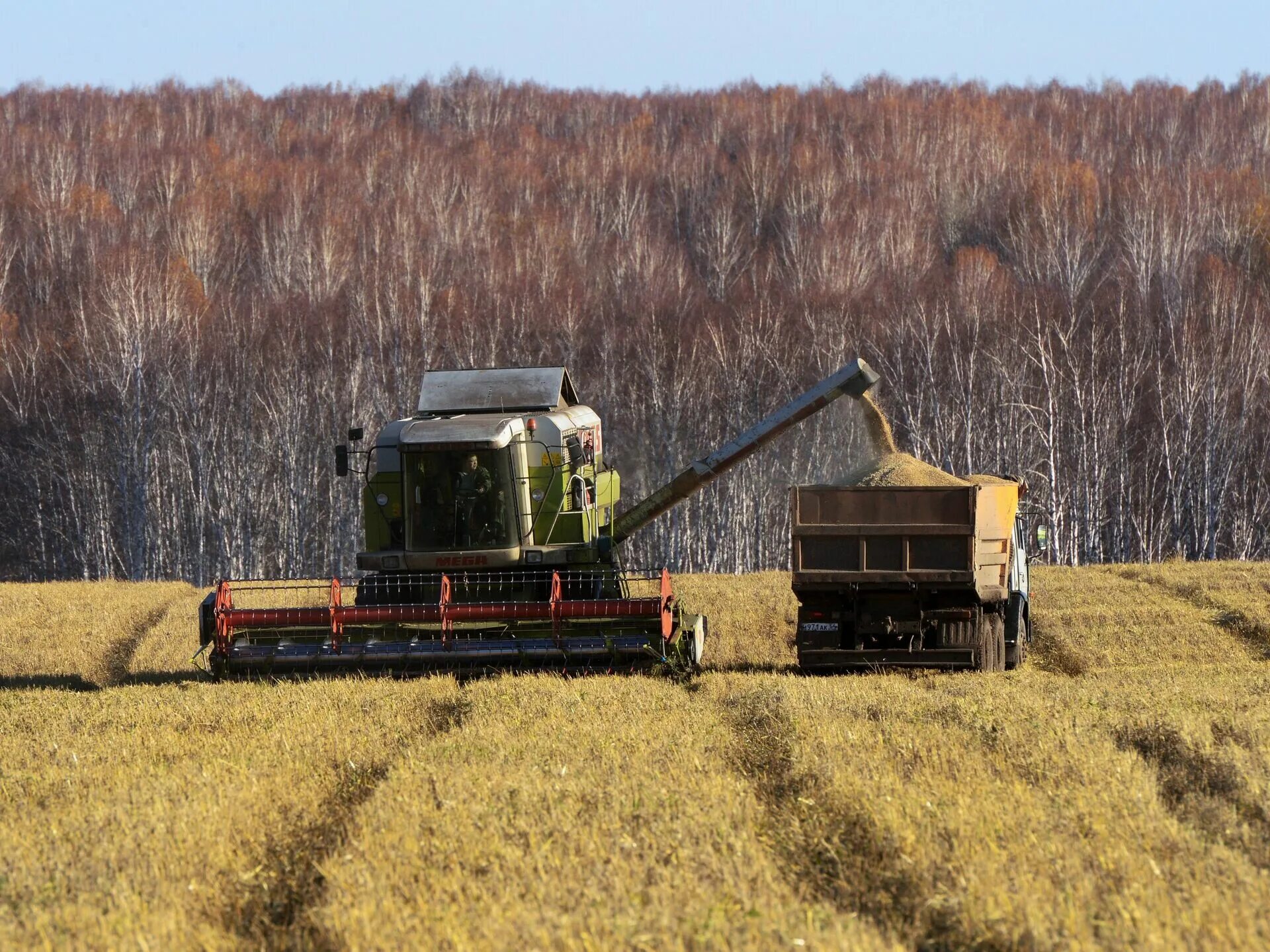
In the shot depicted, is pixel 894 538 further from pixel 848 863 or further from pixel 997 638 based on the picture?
pixel 848 863

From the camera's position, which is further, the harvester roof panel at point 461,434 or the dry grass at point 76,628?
the dry grass at point 76,628

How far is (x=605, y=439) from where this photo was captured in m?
46.1

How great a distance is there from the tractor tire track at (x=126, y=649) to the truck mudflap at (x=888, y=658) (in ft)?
24.0

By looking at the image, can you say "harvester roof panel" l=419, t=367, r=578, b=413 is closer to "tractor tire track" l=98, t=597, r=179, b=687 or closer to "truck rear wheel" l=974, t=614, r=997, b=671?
"tractor tire track" l=98, t=597, r=179, b=687

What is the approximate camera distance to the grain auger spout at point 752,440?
18469mm

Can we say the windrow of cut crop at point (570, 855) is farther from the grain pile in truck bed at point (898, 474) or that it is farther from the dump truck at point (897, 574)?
the grain pile in truck bed at point (898, 474)

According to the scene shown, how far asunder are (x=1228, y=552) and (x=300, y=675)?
39428mm

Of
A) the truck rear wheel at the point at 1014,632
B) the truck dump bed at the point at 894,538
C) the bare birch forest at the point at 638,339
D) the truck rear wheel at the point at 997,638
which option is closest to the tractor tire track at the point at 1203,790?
the truck dump bed at the point at 894,538

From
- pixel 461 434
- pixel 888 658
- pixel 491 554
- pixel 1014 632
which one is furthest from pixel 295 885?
pixel 1014 632

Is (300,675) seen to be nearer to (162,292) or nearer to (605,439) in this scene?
(605,439)

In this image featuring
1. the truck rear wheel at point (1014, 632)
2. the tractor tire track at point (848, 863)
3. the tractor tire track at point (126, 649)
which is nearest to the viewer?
the tractor tire track at point (848, 863)

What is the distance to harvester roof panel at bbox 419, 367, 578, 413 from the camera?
18.8 meters

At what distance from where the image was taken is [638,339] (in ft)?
153

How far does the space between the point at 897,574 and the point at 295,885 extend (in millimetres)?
9044
